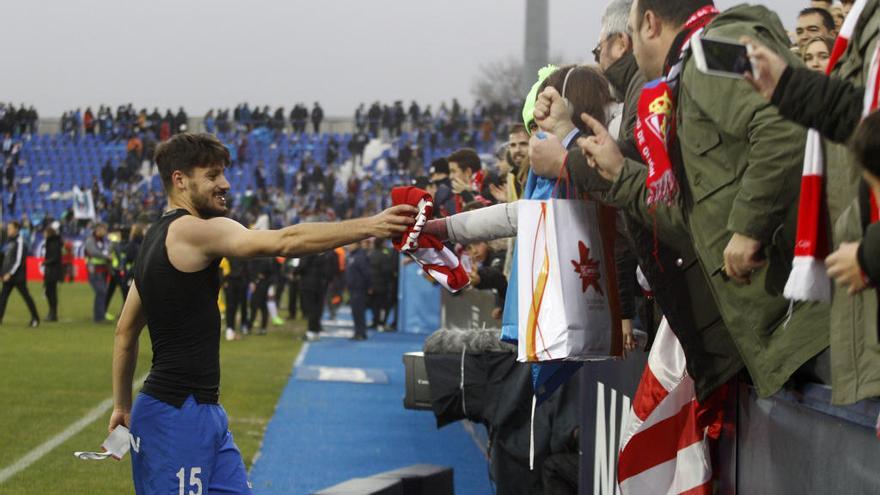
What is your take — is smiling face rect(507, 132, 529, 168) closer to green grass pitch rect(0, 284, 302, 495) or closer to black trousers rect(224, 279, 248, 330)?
green grass pitch rect(0, 284, 302, 495)

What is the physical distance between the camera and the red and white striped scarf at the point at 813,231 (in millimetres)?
3336

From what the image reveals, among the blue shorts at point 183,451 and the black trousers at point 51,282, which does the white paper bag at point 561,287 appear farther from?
the black trousers at point 51,282

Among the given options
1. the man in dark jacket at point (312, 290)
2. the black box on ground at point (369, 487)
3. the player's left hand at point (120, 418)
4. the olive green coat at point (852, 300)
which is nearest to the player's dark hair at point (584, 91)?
the olive green coat at point (852, 300)

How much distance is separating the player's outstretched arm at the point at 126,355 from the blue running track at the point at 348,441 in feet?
12.4

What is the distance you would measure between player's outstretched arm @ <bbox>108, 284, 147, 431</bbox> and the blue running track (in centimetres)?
379

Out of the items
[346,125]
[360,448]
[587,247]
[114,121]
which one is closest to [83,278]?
[114,121]

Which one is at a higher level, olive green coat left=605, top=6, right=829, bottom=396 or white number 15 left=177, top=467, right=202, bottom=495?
olive green coat left=605, top=6, right=829, bottom=396

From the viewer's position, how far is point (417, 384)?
1018cm

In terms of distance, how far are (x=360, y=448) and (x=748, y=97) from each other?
8.29m

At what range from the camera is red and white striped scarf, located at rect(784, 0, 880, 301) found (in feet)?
10.9

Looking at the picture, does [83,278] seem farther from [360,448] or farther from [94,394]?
[360,448]

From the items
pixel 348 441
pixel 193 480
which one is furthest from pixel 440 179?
pixel 193 480

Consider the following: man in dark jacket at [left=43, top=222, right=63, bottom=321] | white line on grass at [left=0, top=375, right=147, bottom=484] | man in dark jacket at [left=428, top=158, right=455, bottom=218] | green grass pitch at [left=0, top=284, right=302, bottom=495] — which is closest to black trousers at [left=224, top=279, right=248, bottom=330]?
green grass pitch at [left=0, top=284, right=302, bottom=495]

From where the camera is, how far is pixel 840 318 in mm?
3299
